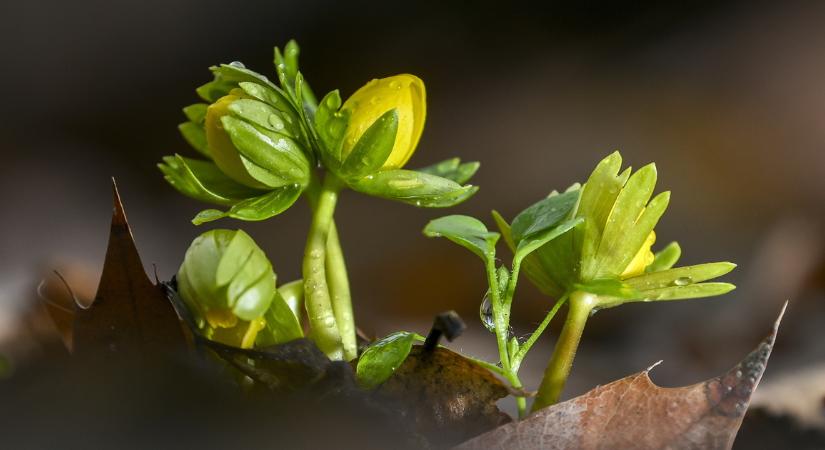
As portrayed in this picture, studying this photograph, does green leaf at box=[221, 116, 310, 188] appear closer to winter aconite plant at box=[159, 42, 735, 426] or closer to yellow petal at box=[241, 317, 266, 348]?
winter aconite plant at box=[159, 42, 735, 426]

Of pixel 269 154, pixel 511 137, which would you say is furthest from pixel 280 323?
pixel 511 137

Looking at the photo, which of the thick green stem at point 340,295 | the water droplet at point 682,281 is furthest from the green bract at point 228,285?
the water droplet at point 682,281

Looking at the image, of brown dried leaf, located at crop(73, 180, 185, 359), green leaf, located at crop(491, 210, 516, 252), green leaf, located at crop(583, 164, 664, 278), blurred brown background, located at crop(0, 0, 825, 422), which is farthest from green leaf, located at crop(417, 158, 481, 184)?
blurred brown background, located at crop(0, 0, 825, 422)

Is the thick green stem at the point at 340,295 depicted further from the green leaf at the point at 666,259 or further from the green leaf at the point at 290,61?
the green leaf at the point at 666,259

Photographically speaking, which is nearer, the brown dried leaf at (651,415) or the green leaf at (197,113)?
the brown dried leaf at (651,415)

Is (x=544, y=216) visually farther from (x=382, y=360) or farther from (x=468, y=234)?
(x=382, y=360)

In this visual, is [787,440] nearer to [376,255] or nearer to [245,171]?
[245,171]

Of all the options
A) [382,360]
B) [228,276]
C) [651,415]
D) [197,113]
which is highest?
[197,113]
